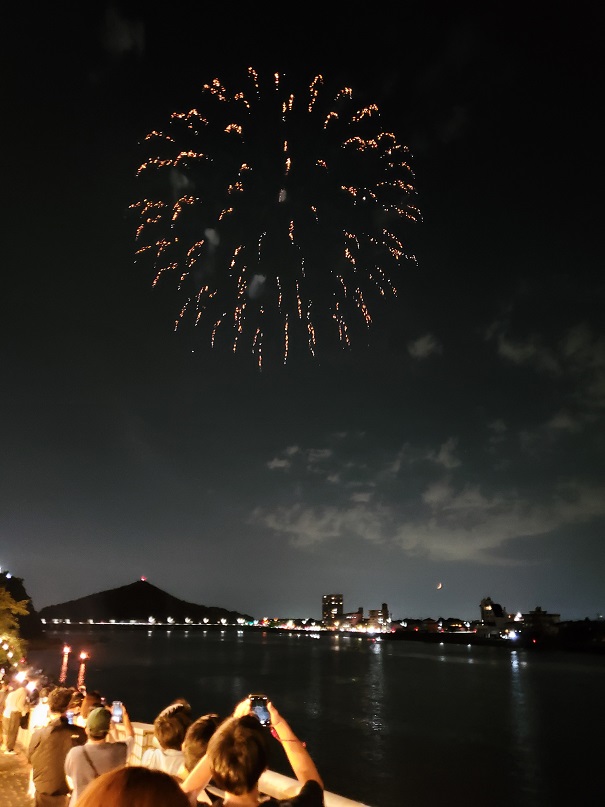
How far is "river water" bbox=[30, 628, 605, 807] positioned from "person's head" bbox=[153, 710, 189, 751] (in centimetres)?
3226

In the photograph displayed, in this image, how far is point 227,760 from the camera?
3352mm

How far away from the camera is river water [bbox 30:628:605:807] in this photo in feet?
118

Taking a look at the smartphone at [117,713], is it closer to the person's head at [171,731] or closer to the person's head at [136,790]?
the person's head at [171,731]

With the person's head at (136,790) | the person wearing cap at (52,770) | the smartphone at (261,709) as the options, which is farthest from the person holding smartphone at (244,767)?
the person wearing cap at (52,770)

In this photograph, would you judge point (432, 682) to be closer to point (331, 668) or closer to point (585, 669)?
point (331, 668)

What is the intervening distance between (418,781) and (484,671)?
92.7 metres

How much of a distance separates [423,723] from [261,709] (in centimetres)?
5952

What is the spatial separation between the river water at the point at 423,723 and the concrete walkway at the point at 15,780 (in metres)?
25.2

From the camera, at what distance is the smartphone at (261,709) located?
410cm

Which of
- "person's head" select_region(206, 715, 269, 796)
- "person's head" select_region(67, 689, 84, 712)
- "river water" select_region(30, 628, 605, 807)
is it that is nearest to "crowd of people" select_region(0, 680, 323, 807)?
"person's head" select_region(206, 715, 269, 796)

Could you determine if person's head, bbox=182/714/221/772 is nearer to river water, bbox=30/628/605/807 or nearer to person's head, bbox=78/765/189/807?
person's head, bbox=78/765/189/807

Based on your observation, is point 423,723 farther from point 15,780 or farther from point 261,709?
point 261,709

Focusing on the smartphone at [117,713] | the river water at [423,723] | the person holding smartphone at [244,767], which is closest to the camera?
the person holding smartphone at [244,767]

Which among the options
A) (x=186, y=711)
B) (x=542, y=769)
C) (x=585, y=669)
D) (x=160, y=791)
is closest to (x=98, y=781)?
(x=160, y=791)
